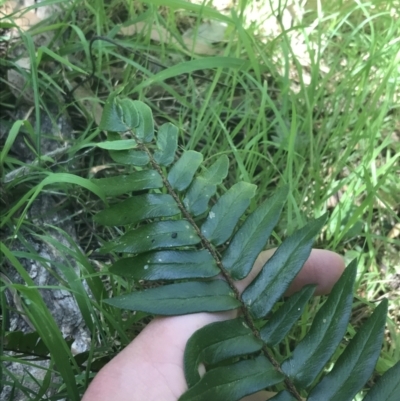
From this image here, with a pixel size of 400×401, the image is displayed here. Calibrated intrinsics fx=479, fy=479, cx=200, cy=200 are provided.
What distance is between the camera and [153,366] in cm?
75

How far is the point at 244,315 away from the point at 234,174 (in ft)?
1.71

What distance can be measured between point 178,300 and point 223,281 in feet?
0.27

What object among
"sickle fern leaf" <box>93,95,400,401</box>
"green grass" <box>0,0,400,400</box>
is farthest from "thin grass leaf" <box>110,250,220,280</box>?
"green grass" <box>0,0,400,400</box>

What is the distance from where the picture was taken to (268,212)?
805 millimetres

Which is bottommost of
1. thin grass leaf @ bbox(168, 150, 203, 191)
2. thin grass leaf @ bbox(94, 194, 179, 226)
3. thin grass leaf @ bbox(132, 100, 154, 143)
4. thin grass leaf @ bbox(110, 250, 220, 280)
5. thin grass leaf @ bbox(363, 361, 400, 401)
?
thin grass leaf @ bbox(363, 361, 400, 401)

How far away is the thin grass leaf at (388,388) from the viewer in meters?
0.67

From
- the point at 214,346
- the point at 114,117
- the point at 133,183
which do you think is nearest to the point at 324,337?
the point at 214,346

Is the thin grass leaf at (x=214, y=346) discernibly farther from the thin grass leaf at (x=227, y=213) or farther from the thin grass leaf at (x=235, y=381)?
the thin grass leaf at (x=227, y=213)

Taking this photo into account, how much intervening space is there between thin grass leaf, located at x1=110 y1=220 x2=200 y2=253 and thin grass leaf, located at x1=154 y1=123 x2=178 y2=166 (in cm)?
11

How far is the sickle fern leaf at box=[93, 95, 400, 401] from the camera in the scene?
71 centimetres

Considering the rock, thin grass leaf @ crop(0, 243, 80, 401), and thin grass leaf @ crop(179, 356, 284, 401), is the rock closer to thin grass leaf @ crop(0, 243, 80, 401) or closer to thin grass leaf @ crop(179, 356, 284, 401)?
thin grass leaf @ crop(0, 243, 80, 401)

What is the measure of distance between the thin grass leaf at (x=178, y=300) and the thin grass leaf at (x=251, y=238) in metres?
0.05

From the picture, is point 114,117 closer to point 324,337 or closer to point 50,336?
point 50,336

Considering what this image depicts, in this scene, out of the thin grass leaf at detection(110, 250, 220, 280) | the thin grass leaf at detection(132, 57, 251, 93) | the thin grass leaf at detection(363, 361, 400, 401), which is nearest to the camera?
the thin grass leaf at detection(363, 361, 400, 401)
